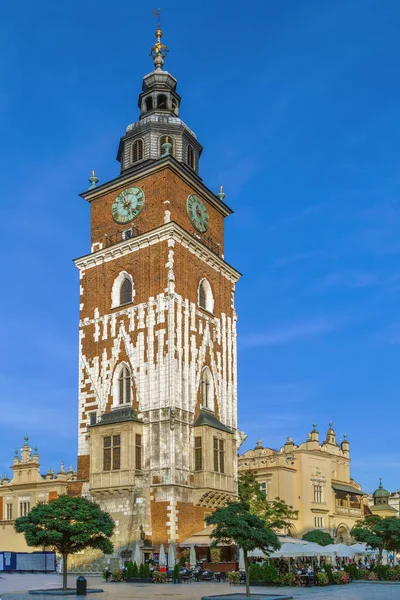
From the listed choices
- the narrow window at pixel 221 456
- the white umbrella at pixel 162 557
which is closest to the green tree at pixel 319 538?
the narrow window at pixel 221 456

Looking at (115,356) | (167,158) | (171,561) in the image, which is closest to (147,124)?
(167,158)

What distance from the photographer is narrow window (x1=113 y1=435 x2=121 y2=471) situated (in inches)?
1892

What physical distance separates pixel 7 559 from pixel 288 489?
26.3 m

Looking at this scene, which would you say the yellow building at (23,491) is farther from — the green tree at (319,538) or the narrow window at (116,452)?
the green tree at (319,538)

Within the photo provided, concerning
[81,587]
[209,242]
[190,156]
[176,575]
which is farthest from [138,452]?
[190,156]

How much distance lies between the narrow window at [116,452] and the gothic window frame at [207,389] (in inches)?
255

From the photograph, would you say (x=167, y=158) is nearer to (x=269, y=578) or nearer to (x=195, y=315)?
(x=195, y=315)

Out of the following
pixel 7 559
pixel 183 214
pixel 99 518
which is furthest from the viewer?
pixel 183 214

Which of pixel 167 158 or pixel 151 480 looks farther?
pixel 167 158

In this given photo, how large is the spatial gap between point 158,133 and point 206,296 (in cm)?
1282

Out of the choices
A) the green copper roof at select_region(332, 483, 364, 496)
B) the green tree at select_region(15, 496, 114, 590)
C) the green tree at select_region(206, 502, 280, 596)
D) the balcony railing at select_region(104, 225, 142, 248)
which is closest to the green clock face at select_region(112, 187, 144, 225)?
the balcony railing at select_region(104, 225, 142, 248)

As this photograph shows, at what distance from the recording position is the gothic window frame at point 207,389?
170ft

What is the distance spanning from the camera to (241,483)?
57531 millimetres

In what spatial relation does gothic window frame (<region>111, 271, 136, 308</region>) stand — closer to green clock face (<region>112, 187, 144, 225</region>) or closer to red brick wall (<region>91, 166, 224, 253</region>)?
red brick wall (<region>91, 166, 224, 253</region>)
